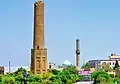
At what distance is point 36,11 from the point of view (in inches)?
1463

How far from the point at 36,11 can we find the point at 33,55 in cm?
418

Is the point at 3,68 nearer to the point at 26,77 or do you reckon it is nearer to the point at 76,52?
the point at 76,52

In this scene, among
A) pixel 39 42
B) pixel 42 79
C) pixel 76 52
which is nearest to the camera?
pixel 42 79

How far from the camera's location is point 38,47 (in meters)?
36.4

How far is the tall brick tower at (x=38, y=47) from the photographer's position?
120 feet

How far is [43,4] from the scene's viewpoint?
3728cm

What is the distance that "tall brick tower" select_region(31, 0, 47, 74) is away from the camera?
36.4 m

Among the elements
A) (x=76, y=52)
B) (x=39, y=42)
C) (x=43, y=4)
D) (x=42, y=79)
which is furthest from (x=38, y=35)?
(x=76, y=52)

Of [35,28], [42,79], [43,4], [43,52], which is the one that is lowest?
[42,79]

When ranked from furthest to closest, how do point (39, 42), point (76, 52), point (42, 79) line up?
point (76, 52) → point (39, 42) → point (42, 79)

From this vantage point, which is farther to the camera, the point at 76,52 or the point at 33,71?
the point at 76,52

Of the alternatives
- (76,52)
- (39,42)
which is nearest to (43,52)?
A: (39,42)

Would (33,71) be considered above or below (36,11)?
below

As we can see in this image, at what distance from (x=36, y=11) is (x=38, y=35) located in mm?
2387
